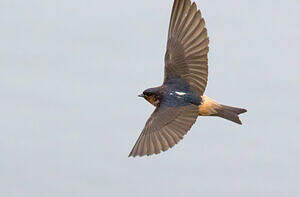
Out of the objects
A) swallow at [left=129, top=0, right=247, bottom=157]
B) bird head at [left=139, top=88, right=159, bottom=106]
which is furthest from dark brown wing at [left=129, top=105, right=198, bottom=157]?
bird head at [left=139, top=88, right=159, bottom=106]

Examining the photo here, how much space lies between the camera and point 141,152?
4758 millimetres

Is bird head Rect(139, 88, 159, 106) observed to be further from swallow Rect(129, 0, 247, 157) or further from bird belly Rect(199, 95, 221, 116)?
bird belly Rect(199, 95, 221, 116)

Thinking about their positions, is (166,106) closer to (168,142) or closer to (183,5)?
(168,142)

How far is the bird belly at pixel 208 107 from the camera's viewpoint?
5051 mm

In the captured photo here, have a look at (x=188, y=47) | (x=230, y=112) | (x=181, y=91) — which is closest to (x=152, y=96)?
(x=181, y=91)

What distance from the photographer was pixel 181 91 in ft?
17.0

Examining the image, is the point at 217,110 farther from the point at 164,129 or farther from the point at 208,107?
the point at 164,129

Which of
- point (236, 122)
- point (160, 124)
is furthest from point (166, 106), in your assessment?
point (236, 122)

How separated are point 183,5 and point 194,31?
0.21 m

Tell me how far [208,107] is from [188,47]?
525 mm

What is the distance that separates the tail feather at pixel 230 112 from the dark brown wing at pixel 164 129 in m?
0.19

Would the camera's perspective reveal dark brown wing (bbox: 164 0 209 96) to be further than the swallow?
Yes

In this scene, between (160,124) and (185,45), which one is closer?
(160,124)

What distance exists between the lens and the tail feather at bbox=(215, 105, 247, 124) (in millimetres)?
4992
